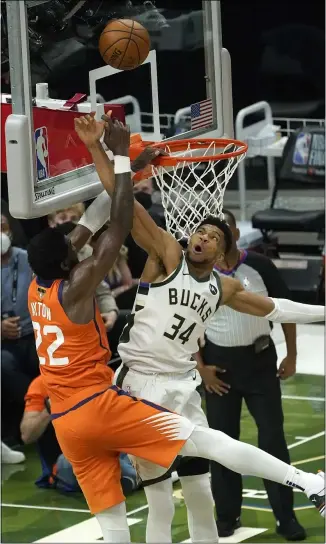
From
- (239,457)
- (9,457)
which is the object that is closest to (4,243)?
(9,457)

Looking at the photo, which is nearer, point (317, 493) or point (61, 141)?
point (317, 493)

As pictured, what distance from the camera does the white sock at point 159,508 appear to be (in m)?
6.78

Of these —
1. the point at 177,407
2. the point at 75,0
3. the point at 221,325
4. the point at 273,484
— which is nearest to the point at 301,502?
the point at 273,484

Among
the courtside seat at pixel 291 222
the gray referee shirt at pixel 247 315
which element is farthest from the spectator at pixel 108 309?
the courtside seat at pixel 291 222

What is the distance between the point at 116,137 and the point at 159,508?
1.91m

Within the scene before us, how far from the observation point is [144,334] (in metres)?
6.62

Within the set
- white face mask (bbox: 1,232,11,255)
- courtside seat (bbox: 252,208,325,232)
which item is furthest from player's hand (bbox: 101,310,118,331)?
courtside seat (bbox: 252,208,325,232)

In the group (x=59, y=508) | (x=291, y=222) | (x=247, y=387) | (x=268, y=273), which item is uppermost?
(x=268, y=273)

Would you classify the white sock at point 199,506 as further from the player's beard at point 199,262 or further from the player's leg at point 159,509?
the player's beard at point 199,262

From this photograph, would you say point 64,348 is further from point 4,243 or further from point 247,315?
point 4,243

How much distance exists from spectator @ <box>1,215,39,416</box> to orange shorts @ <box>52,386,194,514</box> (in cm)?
306

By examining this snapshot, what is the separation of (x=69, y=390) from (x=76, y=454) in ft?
1.04

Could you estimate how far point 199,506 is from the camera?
678 cm

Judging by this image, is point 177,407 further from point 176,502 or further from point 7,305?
point 7,305
